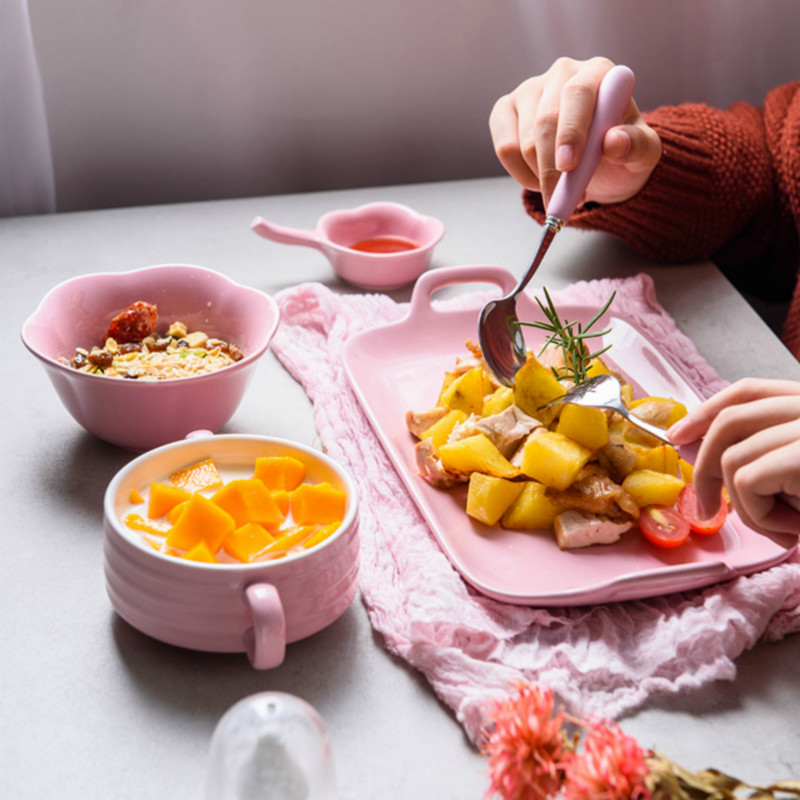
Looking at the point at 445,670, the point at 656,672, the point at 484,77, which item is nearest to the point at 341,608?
the point at 445,670

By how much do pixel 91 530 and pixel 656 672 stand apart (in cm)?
52

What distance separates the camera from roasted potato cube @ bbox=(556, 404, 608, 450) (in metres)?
0.83

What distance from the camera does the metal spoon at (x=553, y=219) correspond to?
0.99 meters

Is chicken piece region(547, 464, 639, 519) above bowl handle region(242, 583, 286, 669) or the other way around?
the other way around

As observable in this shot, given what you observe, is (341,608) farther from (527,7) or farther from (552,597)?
(527,7)

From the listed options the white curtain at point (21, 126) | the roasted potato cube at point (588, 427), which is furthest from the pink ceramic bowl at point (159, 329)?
the white curtain at point (21, 126)

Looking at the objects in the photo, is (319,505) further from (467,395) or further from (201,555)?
(467,395)

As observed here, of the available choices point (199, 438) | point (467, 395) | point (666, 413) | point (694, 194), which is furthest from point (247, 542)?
point (694, 194)

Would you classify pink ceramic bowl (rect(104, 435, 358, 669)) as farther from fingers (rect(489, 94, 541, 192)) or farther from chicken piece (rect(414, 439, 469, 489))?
fingers (rect(489, 94, 541, 192))

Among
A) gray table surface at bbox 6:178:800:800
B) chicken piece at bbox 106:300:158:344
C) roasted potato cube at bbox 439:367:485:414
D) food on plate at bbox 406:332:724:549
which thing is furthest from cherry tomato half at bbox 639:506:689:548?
chicken piece at bbox 106:300:158:344

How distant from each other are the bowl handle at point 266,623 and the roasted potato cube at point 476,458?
0.87 ft

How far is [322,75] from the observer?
1.72 meters

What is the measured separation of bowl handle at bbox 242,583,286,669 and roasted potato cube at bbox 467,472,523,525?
25 centimetres

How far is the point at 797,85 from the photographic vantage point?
1517 millimetres
